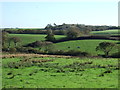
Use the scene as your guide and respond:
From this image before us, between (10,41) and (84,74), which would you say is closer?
(84,74)

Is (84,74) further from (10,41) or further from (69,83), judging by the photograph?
(10,41)

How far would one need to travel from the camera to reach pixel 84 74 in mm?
21594

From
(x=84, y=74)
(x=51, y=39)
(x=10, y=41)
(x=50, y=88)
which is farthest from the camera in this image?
(x=51, y=39)

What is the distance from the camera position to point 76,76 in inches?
808

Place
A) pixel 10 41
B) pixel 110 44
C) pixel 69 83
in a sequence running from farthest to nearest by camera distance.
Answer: pixel 10 41, pixel 110 44, pixel 69 83

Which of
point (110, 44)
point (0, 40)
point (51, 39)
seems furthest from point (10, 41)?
point (110, 44)

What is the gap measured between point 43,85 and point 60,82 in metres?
1.68

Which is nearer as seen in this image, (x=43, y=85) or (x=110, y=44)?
(x=43, y=85)

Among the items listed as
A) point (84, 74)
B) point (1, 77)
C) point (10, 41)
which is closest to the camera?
point (1, 77)

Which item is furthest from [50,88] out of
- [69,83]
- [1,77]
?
[1,77]

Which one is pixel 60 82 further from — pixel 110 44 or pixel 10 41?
pixel 10 41

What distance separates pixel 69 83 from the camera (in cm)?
1777

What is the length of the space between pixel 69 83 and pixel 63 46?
171 ft

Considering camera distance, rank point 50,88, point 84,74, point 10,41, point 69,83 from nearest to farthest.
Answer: point 50,88 → point 69,83 → point 84,74 → point 10,41
